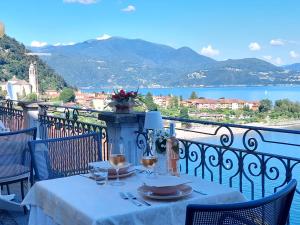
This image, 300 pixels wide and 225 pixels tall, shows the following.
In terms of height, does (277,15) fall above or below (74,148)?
above

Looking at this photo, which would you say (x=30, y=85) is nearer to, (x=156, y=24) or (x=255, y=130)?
(x=255, y=130)

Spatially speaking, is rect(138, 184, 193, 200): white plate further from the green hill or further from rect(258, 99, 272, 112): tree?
the green hill

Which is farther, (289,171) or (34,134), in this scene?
(34,134)

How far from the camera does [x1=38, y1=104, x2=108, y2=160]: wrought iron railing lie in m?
5.15

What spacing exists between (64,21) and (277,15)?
34.1 m

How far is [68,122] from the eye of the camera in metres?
5.92

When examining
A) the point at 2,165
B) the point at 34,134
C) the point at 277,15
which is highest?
the point at 277,15

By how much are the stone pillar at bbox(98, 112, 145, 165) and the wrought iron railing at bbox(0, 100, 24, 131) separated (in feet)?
11.7

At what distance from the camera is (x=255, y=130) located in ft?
10.5

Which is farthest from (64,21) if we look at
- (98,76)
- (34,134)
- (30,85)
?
(34,134)

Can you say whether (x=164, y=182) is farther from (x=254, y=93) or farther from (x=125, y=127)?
(x=254, y=93)

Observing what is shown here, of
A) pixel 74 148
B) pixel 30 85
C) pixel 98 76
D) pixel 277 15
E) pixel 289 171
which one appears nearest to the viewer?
pixel 289 171

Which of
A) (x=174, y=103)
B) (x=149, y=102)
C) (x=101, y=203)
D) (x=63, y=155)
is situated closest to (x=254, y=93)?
(x=174, y=103)

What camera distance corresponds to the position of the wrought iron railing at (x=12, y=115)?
772 cm
